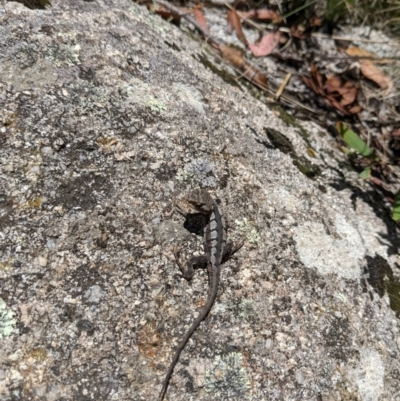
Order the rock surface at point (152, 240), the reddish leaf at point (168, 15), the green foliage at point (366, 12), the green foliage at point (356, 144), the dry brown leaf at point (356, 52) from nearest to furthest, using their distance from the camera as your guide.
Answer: the rock surface at point (152, 240) < the green foliage at point (356, 144) < the reddish leaf at point (168, 15) < the dry brown leaf at point (356, 52) < the green foliage at point (366, 12)

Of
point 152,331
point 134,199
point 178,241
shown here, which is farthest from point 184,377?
point 134,199

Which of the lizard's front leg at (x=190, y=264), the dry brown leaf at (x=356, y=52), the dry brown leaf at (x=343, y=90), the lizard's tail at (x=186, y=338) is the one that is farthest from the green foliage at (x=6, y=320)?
the dry brown leaf at (x=356, y=52)

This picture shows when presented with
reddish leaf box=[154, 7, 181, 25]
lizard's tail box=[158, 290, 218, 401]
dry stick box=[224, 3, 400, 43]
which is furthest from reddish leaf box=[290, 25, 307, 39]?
lizard's tail box=[158, 290, 218, 401]

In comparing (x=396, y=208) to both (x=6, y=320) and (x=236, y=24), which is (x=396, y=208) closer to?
(x=236, y=24)

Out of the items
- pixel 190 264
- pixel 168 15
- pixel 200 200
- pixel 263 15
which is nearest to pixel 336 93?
→ pixel 263 15

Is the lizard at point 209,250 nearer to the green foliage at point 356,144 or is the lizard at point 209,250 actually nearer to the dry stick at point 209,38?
the green foliage at point 356,144

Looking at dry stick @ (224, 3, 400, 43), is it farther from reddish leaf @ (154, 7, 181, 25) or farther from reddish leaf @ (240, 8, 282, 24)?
reddish leaf @ (154, 7, 181, 25)

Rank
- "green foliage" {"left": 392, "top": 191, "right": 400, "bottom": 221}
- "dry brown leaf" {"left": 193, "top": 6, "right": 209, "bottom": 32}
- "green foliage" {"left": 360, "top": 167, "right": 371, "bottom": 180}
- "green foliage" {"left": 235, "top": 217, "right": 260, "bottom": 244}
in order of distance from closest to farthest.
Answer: "green foliage" {"left": 235, "top": 217, "right": 260, "bottom": 244} → "green foliage" {"left": 392, "top": 191, "right": 400, "bottom": 221} → "green foliage" {"left": 360, "top": 167, "right": 371, "bottom": 180} → "dry brown leaf" {"left": 193, "top": 6, "right": 209, "bottom": 32}
